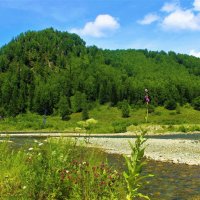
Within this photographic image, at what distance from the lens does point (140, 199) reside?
16391mm

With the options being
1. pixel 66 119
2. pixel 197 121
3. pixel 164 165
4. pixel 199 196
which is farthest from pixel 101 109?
pixel 199 196

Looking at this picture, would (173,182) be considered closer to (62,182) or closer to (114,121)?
(62,182)

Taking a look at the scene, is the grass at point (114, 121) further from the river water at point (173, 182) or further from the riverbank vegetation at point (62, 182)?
the riverbank vegetation at point (62, 182)

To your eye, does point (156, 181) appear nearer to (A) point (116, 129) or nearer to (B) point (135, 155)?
(B) point (135, 155)

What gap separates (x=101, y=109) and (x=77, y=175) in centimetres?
17958

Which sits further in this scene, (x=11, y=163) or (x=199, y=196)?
(x=199, y=196)

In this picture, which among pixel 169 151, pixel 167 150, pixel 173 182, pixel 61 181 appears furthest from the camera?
pixel 167 150

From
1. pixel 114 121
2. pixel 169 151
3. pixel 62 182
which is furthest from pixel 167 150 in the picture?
pixel 114 121

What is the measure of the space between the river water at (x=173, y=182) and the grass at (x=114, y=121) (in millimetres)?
86114

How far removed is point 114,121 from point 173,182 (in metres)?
131

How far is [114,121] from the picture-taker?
499 feet

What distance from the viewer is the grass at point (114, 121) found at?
126125 millimetres

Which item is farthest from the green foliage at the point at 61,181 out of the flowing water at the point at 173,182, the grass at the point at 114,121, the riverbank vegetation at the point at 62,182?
the grass at the point at 114,121

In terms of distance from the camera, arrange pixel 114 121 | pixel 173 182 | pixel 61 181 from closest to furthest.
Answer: pixel 61 181, pixel 173 182, pixel 114 121
